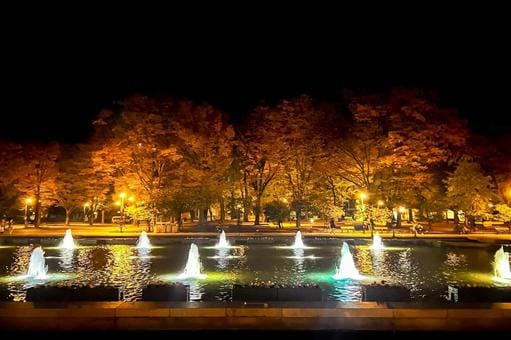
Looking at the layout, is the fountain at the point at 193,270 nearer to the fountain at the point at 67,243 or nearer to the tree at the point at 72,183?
the fountain at the point at 67,243

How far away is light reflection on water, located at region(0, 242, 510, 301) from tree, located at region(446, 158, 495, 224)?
55.9ft

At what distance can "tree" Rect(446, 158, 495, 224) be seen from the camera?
45844 mm

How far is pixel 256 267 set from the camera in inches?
852

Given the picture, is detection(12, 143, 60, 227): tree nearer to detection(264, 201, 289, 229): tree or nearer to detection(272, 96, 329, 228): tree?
detection(264, 201, 289, 229): tree

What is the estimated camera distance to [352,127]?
46500 mm

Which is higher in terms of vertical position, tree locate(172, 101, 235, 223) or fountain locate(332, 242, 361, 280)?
tree locate(172, 101, 235, 223)

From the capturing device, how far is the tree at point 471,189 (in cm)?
4584

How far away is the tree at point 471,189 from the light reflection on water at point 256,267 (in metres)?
17.0

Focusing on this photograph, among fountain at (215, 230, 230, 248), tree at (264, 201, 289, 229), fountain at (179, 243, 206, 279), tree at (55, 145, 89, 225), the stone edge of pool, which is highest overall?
tree at (55, 145, 89, 225)

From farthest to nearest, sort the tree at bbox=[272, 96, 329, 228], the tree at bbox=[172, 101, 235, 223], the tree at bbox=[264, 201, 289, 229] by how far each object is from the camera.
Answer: the tree at bbox=[264, 201, 289, 229] → the tree at bbox=[272, 96, 329, 228] → the tree at bbox=[172, 101, 235, 223]

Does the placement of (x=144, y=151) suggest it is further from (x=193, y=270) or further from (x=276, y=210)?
(x=193, y=270)

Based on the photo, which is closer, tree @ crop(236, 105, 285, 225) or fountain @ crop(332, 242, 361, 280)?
fountain @ crop(332, 242, 361, 280)

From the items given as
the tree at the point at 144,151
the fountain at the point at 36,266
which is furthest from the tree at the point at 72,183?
the fountain at the point at 36,266

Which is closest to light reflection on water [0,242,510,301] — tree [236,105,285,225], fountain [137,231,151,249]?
fountain [137,231,151,249]
